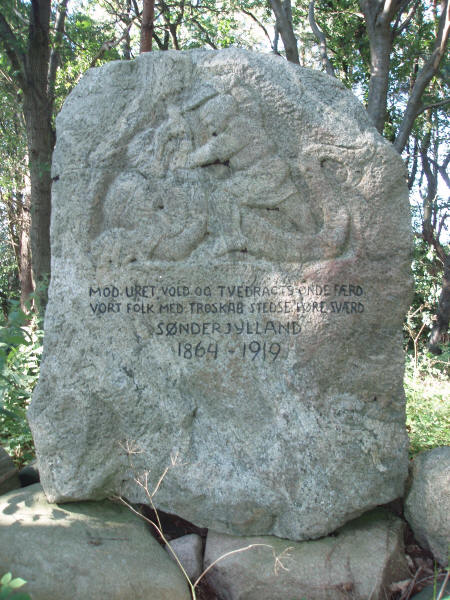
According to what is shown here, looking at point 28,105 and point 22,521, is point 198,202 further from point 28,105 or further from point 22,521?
point 28,105

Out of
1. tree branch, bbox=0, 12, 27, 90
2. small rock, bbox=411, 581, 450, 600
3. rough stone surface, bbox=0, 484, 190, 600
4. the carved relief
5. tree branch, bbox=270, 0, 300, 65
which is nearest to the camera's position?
rough stone surface, bbox=0, 484, 190, 600

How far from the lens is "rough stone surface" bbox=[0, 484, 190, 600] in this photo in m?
2.18

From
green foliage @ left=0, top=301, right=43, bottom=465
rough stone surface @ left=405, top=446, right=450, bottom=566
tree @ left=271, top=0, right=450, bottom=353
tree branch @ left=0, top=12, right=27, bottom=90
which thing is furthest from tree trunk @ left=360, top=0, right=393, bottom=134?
rough stone surface @ left=405, top=446, right=450, bottom=566

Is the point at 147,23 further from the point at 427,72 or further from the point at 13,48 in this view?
the point at 427,72

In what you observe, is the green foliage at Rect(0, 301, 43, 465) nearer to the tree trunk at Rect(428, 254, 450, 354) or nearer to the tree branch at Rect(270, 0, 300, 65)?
the tree branch at Rect(270, 0, 300, 65)

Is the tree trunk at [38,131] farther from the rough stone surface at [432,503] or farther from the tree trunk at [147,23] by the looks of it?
the rough stone surface at [432,503]

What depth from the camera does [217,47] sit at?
375 inches

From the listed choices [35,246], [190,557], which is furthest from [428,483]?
[35,246]

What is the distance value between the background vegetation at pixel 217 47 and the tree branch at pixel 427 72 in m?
0.01

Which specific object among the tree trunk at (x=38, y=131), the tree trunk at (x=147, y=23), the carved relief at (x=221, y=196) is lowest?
the carved relief at (x=221, y=196)

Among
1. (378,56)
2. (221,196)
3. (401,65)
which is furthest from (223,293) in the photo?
(401,65)

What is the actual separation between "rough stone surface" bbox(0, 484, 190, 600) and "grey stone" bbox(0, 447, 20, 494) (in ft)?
0.95

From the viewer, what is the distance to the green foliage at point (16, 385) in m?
3.26

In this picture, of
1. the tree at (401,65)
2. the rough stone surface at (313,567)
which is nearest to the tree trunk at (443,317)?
the tree at (401,65)
